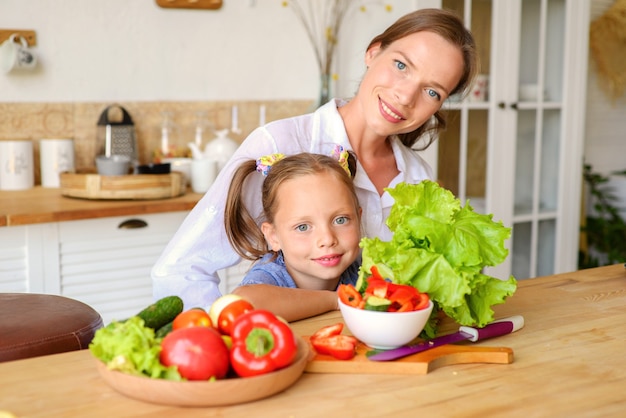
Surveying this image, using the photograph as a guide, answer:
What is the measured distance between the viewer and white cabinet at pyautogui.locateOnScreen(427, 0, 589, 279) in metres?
3.91

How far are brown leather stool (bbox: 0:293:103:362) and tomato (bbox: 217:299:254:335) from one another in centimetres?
78

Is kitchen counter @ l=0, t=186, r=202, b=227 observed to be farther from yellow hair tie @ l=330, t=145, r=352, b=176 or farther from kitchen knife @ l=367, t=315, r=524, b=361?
kitchen knife @ l=367, t=315, r=524, b=361

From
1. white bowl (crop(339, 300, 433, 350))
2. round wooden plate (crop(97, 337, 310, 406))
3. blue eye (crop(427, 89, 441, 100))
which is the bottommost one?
round wooden plate (crop(97, 337, 310, 406))

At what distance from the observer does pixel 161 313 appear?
1282 mm

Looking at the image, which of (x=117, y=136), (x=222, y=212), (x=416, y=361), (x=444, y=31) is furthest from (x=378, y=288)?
(x=117, y=136)

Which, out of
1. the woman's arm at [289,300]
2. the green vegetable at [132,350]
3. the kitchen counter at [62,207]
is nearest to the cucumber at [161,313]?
the green vegetable at [132,350]

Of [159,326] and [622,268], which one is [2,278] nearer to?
[159,326]

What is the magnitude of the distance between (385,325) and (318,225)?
1.61 ft

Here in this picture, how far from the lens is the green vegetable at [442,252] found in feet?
4.32

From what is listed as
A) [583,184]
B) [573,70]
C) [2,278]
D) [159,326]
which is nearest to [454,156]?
[573,70]

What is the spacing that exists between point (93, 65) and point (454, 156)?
1.82m

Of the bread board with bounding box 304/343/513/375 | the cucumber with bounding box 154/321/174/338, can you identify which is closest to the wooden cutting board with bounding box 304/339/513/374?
the bread board with bounding box 304/343/513/375

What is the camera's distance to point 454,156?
3.94m

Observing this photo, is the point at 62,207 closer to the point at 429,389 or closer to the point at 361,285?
the point at 361,285
